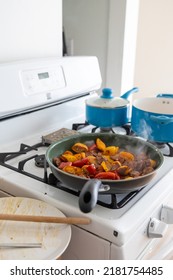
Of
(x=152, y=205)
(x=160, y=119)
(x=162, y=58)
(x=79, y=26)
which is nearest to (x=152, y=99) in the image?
(x=160, y=119)

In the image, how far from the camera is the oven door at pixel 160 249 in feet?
2.26

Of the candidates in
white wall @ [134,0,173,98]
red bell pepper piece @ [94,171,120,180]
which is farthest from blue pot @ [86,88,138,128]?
white wall @ [134,0,173,98]

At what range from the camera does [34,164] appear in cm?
79

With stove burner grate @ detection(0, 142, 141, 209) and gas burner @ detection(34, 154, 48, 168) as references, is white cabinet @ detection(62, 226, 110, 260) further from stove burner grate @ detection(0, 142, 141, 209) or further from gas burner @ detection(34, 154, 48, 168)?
gas burner @ detection(34, 154, 48, 168)

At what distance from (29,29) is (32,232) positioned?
807 mm

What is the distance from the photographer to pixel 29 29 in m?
1.09

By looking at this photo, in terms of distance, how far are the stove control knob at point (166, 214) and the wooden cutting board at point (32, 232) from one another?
267 millimetres

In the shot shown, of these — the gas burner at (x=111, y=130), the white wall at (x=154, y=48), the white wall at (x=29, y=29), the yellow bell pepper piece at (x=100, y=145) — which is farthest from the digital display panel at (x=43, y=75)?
the white wall at (x=154, y=48)

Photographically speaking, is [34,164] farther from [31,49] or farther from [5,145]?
[31,49]

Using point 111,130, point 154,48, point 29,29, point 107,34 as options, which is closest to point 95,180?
point 111,130

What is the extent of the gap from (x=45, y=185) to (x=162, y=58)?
1.86 meters

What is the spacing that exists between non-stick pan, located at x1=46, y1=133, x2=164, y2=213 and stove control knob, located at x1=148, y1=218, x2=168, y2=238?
0.11 metres

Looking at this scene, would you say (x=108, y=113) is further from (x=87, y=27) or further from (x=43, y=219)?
(x=87, y=27)

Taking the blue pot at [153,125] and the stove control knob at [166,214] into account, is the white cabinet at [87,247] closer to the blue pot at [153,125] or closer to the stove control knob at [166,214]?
the stove control knob at [166,214]
